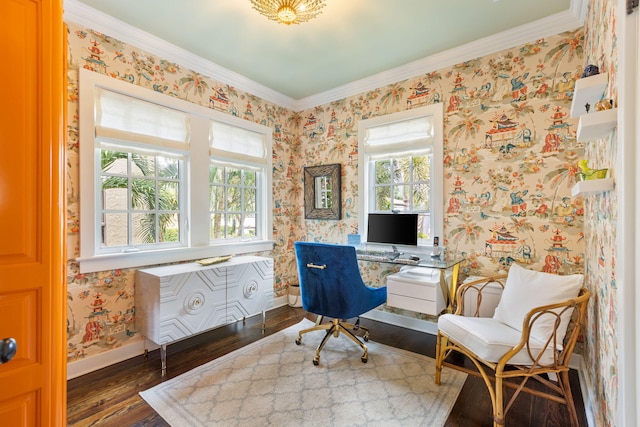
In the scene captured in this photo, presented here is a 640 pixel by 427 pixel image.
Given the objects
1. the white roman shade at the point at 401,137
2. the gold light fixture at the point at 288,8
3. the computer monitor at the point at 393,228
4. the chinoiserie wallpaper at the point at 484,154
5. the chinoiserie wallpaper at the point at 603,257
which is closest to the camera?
the chinoiserie wallpaper at the point at 603,257

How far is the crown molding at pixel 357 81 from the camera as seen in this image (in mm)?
2264

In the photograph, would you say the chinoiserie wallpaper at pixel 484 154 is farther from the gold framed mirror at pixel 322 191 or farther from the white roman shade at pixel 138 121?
the gold framed mirror at pixel 322 191

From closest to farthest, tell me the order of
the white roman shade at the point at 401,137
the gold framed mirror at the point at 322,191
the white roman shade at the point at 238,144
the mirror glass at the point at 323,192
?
the white roman shade at the point at 401,137
the white roman shade at the point at 238,144
the gold framed mirror at the point at 322,191
the mirror glass at the point at 323,192

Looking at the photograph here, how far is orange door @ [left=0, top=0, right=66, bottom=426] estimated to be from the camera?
0.86 meters

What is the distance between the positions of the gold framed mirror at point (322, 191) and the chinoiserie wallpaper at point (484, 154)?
41.9 inches

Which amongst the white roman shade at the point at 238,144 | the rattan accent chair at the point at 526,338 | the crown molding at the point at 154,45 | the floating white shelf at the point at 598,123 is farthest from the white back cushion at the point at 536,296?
the crown molding at the point at 154,45

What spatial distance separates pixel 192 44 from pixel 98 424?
2.96 metres

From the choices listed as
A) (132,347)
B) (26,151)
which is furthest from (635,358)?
(132,347)

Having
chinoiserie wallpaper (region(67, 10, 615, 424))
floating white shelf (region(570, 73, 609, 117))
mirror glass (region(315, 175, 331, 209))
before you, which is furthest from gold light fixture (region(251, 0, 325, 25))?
mirror glass (region(315, 175, 331, 209))

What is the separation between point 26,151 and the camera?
896 mm

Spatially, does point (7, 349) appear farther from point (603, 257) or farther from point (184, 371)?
point (603, 257)

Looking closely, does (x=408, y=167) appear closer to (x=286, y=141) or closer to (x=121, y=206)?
(x=286, y=141)

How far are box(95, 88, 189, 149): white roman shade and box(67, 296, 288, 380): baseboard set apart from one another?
1742mm

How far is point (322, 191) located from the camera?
3.85 m
